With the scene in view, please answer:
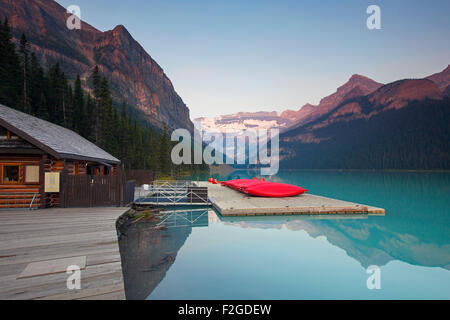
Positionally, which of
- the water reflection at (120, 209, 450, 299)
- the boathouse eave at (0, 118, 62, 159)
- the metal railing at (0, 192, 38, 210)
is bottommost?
the water reflection at (120, 209, 450, 299)

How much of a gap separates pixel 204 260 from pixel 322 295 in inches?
155

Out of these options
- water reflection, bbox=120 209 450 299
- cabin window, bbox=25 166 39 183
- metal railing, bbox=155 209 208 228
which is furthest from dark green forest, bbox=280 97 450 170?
cabin window, bbox=25 166 39 183

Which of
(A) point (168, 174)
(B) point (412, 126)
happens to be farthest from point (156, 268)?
(B) point (412, 126)

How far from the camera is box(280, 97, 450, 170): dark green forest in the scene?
125 m

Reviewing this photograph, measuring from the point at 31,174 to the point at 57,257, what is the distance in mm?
9492

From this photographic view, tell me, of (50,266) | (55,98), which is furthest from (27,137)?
(55,98)

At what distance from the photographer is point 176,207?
1872 centimetres

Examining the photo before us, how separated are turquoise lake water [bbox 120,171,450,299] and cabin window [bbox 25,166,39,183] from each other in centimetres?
558

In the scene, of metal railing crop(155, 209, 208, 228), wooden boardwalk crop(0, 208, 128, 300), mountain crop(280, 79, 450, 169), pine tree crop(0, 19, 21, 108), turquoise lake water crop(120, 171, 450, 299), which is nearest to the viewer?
wooden boardwalk crop(0, 208, 128, 300)

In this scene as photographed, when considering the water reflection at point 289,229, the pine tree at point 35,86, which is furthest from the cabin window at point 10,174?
the pine tree at point 35,86

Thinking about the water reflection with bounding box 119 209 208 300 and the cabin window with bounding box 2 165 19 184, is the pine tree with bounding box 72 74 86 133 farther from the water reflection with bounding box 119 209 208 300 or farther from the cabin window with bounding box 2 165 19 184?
the water reflection with bounding box 119 209 208 300

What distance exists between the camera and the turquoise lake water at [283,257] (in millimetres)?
6297

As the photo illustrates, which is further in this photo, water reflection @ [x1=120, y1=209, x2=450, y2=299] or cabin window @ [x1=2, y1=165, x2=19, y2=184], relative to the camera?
cabin window @ [x1=2, y1=165, x2=19, y2=184]
